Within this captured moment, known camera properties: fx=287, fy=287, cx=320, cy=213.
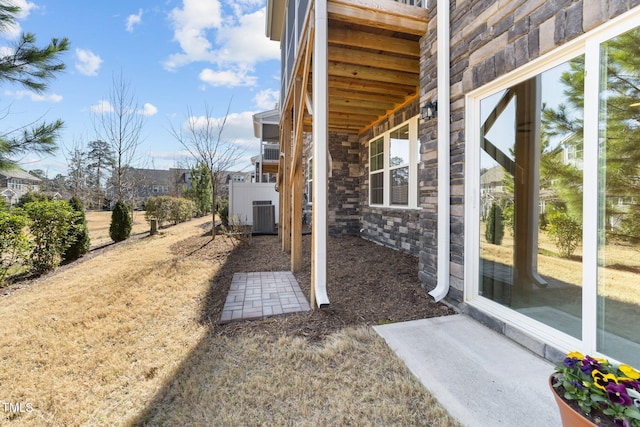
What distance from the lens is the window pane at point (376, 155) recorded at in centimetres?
714

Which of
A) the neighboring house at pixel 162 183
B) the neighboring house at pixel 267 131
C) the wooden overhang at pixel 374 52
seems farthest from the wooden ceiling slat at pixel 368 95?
the neighboring house at pixel 162 183

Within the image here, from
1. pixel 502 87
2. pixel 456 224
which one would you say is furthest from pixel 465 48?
pixel 456 224

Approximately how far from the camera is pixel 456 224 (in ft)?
10.4

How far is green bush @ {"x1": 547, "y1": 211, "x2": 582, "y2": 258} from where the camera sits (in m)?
2.22

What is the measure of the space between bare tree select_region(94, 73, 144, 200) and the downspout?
10.8 meters

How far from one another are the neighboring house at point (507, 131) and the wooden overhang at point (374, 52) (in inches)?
0.7

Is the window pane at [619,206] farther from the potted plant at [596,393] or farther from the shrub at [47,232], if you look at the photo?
the shrub at [47,232]

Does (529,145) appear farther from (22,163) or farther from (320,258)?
(22,163)

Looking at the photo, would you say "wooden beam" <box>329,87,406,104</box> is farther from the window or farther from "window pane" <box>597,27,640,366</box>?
"window pane" <box>597,27,640,366</box>

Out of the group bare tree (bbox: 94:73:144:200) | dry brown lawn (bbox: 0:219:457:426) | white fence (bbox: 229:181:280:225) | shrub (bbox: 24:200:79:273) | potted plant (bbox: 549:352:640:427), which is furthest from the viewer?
white fence (bbox: 229:181:280:225)

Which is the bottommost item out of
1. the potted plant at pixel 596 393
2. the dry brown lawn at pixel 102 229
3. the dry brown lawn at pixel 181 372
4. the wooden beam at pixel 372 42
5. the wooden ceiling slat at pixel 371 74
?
the dry brown lawn at pixel 181 372

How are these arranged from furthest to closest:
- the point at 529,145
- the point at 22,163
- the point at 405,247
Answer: the point at 405,247 < the point at 22,163 < the point at 529,145

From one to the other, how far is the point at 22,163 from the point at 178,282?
298 cm

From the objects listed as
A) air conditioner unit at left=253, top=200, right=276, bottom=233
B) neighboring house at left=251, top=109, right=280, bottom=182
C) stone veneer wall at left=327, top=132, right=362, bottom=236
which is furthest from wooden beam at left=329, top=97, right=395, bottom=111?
neighboring house at left=251, top=109, right=280, bottom=182
